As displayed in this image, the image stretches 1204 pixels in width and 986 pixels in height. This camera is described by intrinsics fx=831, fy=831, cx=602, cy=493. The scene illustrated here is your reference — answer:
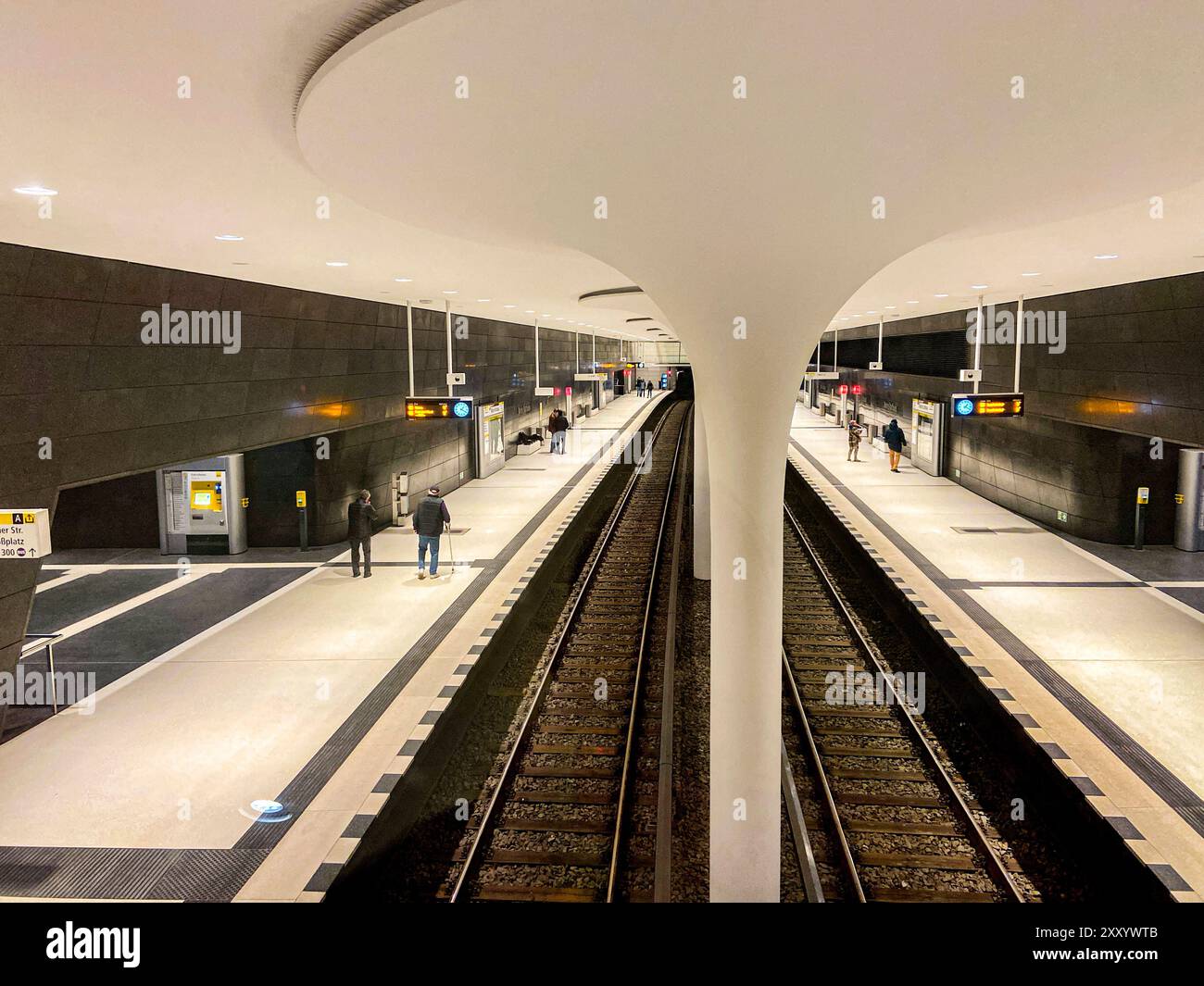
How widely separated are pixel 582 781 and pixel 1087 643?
237 inches

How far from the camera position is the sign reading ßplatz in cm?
641

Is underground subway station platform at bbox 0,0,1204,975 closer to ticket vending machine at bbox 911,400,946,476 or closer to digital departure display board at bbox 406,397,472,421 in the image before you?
digital departure display board at bbox 406,397,472,421

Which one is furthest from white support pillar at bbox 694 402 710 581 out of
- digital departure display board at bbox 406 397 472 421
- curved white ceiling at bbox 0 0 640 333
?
curved white ceiling at bbox 0 0 640 333

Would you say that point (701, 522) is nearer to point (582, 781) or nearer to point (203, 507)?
point (582, 781)

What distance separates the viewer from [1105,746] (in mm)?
6930

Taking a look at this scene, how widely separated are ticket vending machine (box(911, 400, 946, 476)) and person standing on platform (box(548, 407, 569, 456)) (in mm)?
10927

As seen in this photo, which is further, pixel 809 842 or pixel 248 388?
pixel 248 388

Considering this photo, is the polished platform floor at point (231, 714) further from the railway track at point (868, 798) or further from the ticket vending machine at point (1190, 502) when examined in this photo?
the ticket vending machine at point (1190, 502)

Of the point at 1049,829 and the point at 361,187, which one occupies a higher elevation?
the point at 361,187

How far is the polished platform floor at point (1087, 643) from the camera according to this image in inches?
241

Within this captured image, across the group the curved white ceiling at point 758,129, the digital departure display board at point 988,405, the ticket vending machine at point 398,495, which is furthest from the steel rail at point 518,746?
the digital departure display board at point 988,405

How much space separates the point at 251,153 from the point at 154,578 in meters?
10.1

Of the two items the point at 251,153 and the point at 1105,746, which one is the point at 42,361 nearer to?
the point at 251,153

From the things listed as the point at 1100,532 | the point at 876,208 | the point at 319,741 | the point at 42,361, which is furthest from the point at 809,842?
the point at 1100,532
